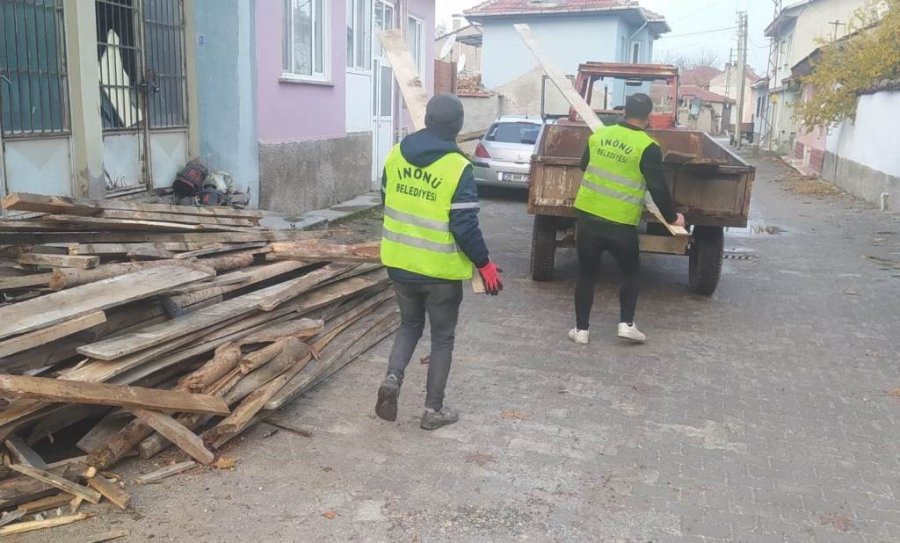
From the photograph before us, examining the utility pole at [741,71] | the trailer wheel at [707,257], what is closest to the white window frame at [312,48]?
the trailer wheel at [707,257]

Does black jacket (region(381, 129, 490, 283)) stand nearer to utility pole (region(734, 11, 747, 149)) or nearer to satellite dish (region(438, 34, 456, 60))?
satellite dish (region(438, 34, 456, 60))

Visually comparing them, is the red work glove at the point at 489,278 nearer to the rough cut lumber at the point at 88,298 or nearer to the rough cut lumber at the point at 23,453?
the rough cut lumber at the point at 88,298

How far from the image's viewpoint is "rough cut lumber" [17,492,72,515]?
324 centimetres

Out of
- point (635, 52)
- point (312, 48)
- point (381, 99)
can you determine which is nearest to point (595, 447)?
point (312, 48)

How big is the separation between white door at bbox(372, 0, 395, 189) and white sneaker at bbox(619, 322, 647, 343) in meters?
8.69

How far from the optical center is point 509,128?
1498 centimetres

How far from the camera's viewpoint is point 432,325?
14.1 ft

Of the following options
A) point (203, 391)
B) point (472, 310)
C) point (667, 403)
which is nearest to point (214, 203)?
point (472, 310)

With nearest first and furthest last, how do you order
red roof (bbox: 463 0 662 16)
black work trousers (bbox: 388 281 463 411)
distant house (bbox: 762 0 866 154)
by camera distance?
black work trousers (bbox: 388 281 463 411), red roof (bbox: 463 0 662 16), distant house (bbox: 762 0 866 154)

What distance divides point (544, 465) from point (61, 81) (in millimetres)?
5360

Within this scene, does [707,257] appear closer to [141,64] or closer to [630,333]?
[630,333]

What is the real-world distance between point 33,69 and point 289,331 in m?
3.55

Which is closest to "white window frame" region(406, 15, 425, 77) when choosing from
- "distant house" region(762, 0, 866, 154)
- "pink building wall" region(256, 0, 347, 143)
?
"pink building wall" region(256, 0, 347, 143)

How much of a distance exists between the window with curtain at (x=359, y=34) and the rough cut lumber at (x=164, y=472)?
1008 centimetres
